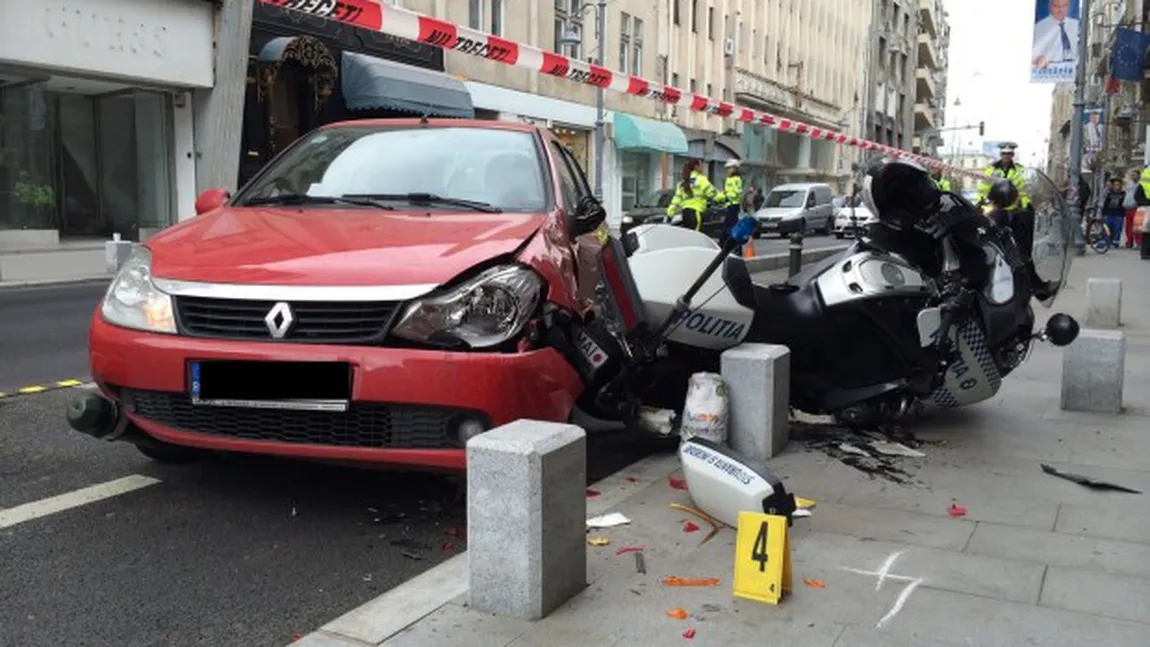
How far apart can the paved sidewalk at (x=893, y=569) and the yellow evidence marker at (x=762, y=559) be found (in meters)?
0.05

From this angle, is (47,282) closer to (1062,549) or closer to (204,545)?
(204,545)

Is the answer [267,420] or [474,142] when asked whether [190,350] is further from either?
[474,142]

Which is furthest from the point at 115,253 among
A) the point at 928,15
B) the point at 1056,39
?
the point at 928,15

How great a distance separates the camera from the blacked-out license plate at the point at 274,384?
354 cm

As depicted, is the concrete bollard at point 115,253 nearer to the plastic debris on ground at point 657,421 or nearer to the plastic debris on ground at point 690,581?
the plastic debris on ground at point 657,421

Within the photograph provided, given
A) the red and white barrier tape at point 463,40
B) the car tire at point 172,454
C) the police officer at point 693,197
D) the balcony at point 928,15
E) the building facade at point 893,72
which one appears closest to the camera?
the car tire at point 172,454

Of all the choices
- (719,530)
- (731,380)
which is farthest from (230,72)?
(719,530)

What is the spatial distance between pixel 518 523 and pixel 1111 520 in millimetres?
2611

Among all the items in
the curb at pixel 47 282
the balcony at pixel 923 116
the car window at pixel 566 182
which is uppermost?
the balcony at pixel 923 116

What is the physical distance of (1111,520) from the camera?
13.4 ft

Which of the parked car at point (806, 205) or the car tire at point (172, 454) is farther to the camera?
the parked car at point (806, 205)

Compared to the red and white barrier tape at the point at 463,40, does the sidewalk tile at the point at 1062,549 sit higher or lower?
lower

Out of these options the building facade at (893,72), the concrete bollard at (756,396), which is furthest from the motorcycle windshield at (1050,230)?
the building facade at (893,72)

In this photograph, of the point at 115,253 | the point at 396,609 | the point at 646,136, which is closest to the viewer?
the point at 396,609
